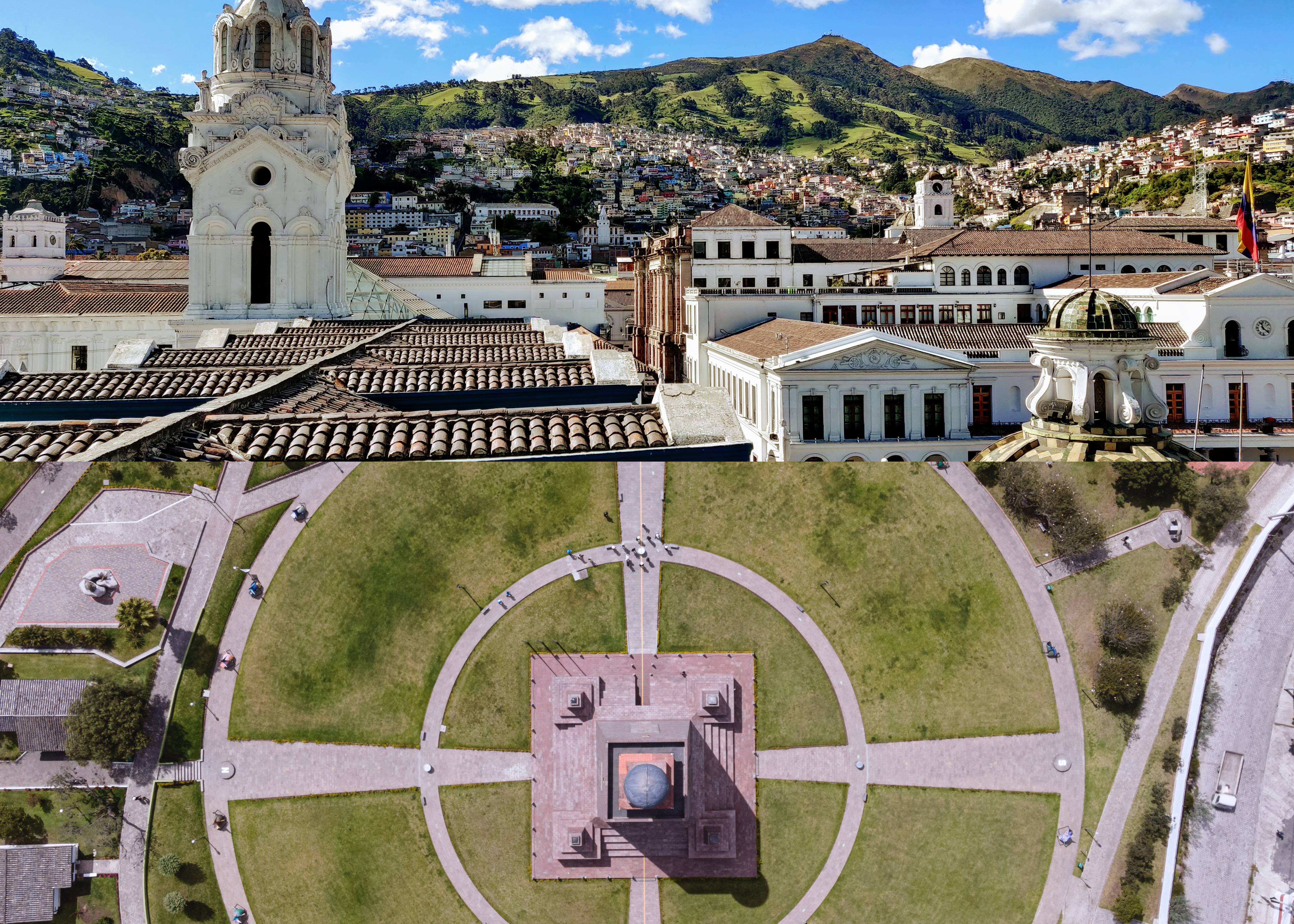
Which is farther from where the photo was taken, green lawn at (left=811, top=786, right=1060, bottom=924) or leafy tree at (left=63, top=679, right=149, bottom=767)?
green lawn at (left=811, top=786, right=1060, bottom=924)

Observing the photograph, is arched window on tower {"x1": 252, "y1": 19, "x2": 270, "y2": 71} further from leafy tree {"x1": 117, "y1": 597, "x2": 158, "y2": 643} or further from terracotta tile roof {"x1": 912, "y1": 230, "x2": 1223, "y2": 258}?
terracotta tile roof {"x1": 912, "y1": 230, "x2": 1223, "y2": 258}

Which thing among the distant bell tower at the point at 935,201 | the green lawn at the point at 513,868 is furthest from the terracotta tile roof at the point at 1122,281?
the distant bell tower at the point at 935,201

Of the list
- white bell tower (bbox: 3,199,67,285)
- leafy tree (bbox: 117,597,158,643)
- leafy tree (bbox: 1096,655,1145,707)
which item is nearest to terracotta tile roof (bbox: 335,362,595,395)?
leafy tree (bbox: 117,597,158,643)

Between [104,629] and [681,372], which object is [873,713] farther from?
[681,372]

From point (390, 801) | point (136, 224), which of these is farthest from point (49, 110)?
point (390, 801)

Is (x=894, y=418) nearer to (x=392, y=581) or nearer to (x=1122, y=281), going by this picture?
(x=1122, y=281)

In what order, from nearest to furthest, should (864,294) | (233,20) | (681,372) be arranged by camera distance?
(233,20)
(864,294)
(681,372)
